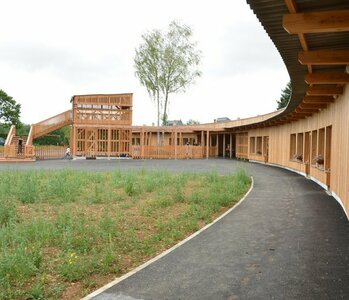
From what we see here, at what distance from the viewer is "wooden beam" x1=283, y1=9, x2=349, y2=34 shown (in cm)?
491

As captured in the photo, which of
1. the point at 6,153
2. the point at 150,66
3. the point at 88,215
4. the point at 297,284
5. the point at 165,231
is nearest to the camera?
the point at 297,284

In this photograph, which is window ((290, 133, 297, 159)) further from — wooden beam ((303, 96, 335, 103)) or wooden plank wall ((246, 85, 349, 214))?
wooden beam ((303, 96, 335, 103))

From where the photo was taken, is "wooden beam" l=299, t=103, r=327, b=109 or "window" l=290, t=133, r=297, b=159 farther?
"window" l=290, t=133, r=297, b=159

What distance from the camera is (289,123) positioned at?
874 inches

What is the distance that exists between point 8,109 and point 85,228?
42.5 m

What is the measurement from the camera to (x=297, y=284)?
183 inches

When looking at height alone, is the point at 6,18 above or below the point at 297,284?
above

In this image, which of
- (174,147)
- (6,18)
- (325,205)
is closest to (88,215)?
(325,205)

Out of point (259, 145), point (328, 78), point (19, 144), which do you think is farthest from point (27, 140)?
point (328, 78)

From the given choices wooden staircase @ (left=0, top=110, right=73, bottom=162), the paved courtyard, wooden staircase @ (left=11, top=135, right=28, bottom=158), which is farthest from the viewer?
wooden staircase @ (left=11, top=135, right=28, bottom=158)

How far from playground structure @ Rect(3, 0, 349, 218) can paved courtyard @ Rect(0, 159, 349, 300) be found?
1811 millimetres

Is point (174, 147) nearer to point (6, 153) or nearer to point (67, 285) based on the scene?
point (6, 153)

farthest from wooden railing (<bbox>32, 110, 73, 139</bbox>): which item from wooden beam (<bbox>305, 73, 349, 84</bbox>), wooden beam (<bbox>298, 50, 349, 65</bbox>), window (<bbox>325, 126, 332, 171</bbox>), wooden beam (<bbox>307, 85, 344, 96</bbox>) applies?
wooden beam (<bbox>298, 50, 349, 65</bbox>)

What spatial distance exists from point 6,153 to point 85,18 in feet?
43.3
